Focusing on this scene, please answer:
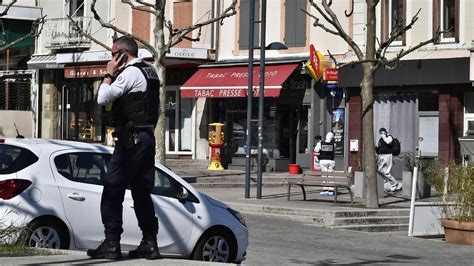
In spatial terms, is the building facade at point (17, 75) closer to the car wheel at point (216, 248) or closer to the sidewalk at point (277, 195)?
the sidewalk at point (277, 195)

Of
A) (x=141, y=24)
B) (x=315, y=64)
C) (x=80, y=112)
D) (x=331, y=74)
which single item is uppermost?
(x=141, y=24)

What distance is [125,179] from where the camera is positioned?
8711 millimetres

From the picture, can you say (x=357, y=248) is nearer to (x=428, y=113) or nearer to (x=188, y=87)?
(x=428, y=113)

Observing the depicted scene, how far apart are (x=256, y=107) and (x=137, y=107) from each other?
26550 millimetres

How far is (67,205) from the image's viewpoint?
11.2 metres

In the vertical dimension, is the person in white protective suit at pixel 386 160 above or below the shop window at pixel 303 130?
below

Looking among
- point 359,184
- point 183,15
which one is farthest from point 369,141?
point 183,15

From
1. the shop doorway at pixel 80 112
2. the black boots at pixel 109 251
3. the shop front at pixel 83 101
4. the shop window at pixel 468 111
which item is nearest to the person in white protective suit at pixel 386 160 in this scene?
the shop window at pixel 468 111

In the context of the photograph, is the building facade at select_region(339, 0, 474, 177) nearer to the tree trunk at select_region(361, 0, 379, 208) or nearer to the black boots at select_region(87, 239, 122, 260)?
the tree trunk at select_region(361, 0, 379, 208)

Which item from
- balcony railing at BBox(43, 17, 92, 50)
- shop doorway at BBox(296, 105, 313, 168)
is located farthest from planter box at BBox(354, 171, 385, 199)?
balcony railing at BBox(43, 17, 92, 50)

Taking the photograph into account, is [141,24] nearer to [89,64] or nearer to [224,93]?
[89,64]

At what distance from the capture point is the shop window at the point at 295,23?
3325cm

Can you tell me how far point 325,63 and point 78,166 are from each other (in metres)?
20.9

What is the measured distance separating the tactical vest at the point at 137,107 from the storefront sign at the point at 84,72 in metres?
29.0
